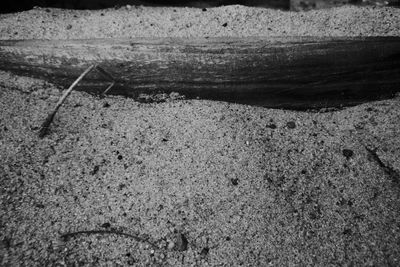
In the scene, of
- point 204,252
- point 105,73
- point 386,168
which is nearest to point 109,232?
point 204,252

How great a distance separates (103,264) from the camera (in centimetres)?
142

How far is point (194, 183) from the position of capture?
1799mm

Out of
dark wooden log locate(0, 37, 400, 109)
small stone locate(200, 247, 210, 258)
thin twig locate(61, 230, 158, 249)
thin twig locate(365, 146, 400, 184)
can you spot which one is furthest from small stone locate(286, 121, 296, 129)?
thin twig locate(61, 230, 158, 249)

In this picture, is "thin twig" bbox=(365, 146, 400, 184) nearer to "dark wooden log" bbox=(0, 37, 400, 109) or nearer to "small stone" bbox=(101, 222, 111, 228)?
"dark wooden log" bbox=(0, 37, 400, 109)

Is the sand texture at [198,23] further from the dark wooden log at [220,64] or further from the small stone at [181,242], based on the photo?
the small stone at [181,242]

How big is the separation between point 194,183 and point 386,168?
1231 millimetres

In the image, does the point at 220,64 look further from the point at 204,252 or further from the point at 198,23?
the point at 198,23

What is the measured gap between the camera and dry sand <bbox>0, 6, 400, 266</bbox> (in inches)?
59.1

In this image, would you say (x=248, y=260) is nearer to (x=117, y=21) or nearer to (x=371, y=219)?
(x=371, y=219)

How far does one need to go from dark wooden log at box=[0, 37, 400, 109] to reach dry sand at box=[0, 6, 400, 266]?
14 centimetres

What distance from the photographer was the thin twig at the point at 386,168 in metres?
→ 1.86

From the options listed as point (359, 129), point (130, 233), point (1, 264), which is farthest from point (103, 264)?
point (359, 129)

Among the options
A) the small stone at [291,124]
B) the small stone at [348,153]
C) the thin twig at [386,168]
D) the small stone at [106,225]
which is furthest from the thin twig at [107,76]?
the thin twig at [386,168]

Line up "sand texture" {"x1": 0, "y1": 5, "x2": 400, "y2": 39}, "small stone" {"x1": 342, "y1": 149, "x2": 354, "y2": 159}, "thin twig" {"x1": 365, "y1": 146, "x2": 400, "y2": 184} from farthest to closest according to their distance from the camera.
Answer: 1. "sand texture" {"x1": 0, "y1": 5, "x2": 400, "y2": 39}
2. "small stone" {"x1": 342, "y1": 149, "x2": 354, "y2": 159}
3. "thin twig" {"x1": 365, "y1": 146, "x2": 400, "y2": 184}
